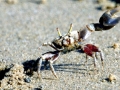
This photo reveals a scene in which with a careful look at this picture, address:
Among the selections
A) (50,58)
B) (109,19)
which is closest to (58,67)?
(50,58)

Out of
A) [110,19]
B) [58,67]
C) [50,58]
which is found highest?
[110,19]

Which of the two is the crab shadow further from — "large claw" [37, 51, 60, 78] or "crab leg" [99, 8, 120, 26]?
"crab leg" [99, 8, 120, 26]

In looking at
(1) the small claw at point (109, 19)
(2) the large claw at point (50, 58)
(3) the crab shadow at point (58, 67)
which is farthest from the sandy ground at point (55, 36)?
(1) the small claw at point (109, 19)

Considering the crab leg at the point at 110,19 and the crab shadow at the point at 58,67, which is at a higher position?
the crab leg at the point at 110,19

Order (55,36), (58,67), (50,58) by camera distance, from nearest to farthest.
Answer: (50,58)
(58,67)
(55,36)

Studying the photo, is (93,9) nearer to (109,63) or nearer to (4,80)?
(109,63)

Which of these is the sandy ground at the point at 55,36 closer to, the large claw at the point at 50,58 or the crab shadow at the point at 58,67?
the crab shadow at the point at 58,67

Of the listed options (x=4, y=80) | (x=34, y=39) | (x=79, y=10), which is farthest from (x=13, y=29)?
(x=4, y=80)

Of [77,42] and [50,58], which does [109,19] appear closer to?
[77,42]
